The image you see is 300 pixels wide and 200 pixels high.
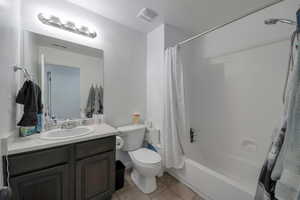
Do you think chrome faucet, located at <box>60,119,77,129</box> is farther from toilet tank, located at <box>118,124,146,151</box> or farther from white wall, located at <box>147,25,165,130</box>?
white wall, located at <box>147,25,165,130</box>

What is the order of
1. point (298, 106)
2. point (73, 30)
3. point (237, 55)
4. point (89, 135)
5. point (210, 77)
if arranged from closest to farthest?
point (298, 106)
point (89, 135)
point (73, 30)
point (237, 55)
point (210, 77)

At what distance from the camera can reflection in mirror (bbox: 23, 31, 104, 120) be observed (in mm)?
1334

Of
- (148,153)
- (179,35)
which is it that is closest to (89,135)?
(148,153)

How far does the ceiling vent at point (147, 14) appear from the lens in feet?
5.18

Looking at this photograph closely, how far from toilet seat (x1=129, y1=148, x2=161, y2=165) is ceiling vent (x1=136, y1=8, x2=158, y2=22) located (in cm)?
191

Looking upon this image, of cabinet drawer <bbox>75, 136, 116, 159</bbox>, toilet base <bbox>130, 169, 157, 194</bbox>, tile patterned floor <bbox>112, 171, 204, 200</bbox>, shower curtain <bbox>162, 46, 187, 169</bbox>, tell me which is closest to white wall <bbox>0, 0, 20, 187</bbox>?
cabinet drawer <bbox>75, 136, 116, 159</bbox>

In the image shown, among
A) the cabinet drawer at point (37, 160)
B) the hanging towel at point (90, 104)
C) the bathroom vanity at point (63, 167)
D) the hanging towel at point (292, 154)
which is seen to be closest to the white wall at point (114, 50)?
the hanging towel at point (90, 104)

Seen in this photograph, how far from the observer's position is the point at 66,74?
151 centimetres

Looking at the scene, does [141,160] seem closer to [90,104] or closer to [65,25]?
[90,104]

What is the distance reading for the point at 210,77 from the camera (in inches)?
82.7

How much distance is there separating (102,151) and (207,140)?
67.8 inches

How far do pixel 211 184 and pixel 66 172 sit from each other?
4.81 ft

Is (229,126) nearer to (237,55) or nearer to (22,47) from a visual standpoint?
(237,55)

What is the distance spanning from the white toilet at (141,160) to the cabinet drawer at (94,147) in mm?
399
